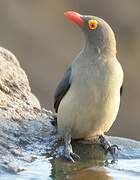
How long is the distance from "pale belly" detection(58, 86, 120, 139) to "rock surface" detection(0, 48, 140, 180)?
0.57ft

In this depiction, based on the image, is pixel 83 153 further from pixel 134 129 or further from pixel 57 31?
pixel 57 31

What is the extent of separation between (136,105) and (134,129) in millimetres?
1609

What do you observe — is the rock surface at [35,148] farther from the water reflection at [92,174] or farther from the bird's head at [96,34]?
the bird's head at [96,34]

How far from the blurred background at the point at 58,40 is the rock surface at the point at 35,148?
1222 cm

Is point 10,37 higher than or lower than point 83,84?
higher

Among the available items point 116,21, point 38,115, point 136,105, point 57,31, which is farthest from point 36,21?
point 38,115

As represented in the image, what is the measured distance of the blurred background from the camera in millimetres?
23734

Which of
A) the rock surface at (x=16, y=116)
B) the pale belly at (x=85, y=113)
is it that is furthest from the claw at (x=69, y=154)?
the rock surface at (x=16, y=116)

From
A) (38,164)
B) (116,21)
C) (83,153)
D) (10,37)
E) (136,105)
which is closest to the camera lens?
(38,164)

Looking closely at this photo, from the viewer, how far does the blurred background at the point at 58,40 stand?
23734 mm

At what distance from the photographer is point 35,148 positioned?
8734 mm

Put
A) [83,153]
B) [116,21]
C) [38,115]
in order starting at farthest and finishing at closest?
[116,21]
[38,115]
[83,153]

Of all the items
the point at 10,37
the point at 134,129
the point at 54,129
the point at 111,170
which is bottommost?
the point at 111,170

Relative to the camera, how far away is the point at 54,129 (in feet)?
30.7
